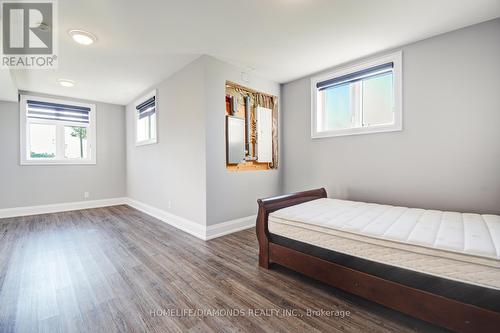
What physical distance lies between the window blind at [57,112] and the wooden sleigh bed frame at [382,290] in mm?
5217

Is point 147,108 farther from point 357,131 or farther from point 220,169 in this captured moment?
point 357,131

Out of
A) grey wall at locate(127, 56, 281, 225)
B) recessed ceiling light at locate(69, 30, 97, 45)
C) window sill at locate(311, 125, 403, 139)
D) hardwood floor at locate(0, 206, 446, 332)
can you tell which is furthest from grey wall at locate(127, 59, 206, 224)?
window sill at locate(311, 125, 403, 139)

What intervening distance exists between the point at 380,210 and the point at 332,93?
82.2 inches

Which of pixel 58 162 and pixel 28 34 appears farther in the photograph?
pixel 58 162

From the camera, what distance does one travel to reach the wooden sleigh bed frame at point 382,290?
1.20 metres

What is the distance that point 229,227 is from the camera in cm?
324

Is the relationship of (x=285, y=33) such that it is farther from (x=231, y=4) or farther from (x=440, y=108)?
(x=440, y=108)

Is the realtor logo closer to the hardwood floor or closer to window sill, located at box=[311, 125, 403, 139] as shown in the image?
the hardwood floor

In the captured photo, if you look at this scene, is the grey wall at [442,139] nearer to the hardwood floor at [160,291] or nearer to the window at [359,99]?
the window at [359,99]

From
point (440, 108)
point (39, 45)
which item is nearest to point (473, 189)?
point (440, 108)

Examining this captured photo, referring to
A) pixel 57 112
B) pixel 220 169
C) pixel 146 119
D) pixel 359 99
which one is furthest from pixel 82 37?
pixel 359 99

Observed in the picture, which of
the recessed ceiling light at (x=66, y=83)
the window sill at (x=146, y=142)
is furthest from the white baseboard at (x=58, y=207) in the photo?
the recessed ceiling light at (x=66, y=83)

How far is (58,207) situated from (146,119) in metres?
2.73

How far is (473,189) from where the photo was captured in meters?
2.29
